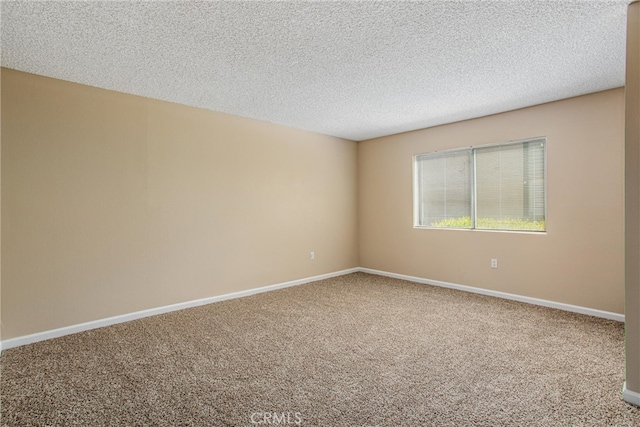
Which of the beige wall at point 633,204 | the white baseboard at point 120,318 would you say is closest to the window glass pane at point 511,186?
the beige wall at point 633,204

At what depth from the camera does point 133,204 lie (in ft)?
11.6

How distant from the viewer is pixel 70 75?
298cm

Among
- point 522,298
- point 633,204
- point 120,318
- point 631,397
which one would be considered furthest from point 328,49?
point 522,298

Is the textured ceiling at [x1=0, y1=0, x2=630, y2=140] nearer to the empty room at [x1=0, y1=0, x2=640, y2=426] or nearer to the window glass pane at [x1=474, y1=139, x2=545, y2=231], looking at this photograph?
the empty room at [x1=0, y1=0, x2=640, y2=426]

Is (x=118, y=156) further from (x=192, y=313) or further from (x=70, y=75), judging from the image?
(x=192, y=313)

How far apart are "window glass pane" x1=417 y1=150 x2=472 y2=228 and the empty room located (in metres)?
0.03

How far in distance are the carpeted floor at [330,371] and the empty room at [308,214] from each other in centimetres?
2

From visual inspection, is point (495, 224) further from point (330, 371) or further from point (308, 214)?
point (330, 371)

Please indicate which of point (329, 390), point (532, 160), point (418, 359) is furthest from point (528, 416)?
point (532, 160)

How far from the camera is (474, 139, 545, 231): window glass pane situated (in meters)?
3.97

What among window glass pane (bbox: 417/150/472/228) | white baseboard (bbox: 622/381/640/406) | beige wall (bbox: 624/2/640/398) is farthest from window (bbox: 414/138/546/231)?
white baseboard (bbox: 622/381/640/406)

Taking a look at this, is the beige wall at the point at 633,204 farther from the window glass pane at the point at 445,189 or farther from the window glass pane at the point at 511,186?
the window glass pane at the point at 445,189

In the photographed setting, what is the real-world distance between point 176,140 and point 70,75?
1.11 m

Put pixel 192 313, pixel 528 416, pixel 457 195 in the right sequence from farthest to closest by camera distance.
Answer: pixel 457 195, pixel 192 313, pixel 528 416
